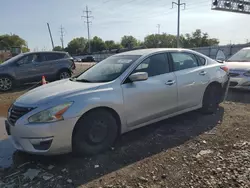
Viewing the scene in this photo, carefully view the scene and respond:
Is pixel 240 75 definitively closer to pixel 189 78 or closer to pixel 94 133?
pixel 189 78

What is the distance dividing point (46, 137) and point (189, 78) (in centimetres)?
290

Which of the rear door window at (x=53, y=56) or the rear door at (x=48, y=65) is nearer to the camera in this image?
the rear door at (x=48, y=65)

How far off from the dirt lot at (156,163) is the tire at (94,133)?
139 mm

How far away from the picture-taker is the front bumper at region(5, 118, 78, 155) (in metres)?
3.03

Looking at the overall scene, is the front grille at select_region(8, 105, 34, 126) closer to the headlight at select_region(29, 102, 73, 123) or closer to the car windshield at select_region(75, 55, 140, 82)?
the headlight at select_region(29, 102, 73, 123)

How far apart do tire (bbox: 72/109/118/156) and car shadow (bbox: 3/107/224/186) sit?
128 mm

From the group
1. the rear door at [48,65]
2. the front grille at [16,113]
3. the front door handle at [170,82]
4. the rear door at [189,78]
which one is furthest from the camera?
the rear door at [48,65]

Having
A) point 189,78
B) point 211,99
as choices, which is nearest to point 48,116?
point 189,78

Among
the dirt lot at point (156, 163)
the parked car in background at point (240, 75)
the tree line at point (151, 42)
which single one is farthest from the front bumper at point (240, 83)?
the tree line at point (151, 42)

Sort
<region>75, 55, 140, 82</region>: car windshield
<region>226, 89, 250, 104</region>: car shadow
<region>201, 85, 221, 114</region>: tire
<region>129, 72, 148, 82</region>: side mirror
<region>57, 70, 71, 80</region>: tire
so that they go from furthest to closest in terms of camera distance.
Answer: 1. <region>57, 70, 71, 80</region>: tire
2. <region>226, 89, 250, 104</region>: car shadow
3. <region>201, 85, 221, 114</region>: tire
4. <region>75, 55, 140, 82</region>: car windshield
5. <region>129, 72, 148, 82</region>: side mirror

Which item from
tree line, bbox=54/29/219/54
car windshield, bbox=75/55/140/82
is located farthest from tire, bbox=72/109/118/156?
tree line, bbox=54/29/219/54

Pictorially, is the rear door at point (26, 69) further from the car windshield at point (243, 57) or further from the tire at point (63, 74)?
the car windshield at point (243, 57)

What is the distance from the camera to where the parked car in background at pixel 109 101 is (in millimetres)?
3102

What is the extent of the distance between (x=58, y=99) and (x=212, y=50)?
29.6 metres
